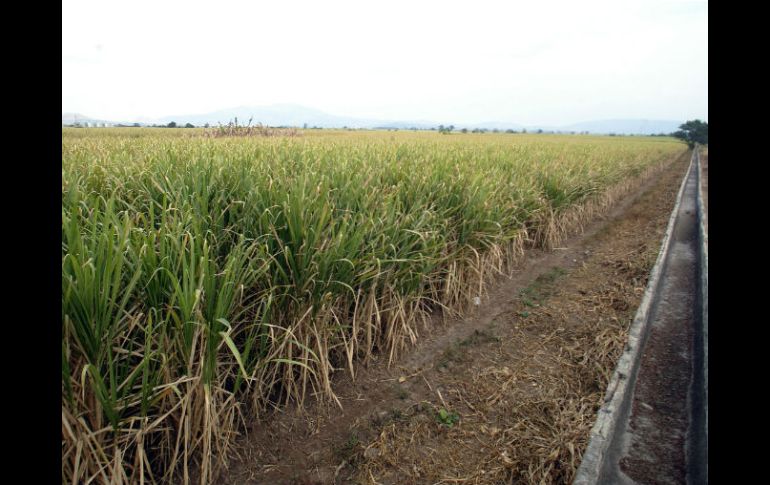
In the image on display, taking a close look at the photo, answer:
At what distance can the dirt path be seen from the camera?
6.68 ft

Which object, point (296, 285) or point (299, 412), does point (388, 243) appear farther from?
point (299, 412)

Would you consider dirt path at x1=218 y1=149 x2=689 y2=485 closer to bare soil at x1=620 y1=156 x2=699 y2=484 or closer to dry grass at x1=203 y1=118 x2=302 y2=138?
bare soil at x1=620 y1=156 x2=699 y2=484

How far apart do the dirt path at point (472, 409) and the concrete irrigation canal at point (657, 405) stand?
4.5 inches

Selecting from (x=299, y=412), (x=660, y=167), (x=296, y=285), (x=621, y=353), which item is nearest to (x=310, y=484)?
(x=299, y=412)

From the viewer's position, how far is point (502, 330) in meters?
3.52

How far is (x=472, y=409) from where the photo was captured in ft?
8.21

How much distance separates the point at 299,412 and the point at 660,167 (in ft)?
80.8

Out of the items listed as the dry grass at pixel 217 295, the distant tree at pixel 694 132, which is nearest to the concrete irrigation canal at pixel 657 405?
the dry grass at pixel 217 295

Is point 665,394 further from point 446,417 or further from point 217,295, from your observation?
point 217,295

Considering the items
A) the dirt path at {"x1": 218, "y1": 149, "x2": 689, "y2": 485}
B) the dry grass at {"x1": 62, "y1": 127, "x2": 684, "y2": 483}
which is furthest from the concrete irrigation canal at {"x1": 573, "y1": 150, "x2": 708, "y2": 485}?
the dry grass at {"x1": 62, "y1": 127, "x2": 684, "y2": 483}

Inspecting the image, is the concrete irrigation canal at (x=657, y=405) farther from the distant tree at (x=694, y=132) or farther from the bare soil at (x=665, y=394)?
the distant tree at (x=694, y=132)

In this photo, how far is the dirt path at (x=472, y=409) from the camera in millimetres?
2037

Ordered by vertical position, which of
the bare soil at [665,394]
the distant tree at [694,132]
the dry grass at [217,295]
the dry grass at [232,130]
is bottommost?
the bare soil at [665,394]

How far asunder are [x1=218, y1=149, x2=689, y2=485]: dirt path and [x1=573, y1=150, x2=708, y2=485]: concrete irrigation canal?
0.11 meters
